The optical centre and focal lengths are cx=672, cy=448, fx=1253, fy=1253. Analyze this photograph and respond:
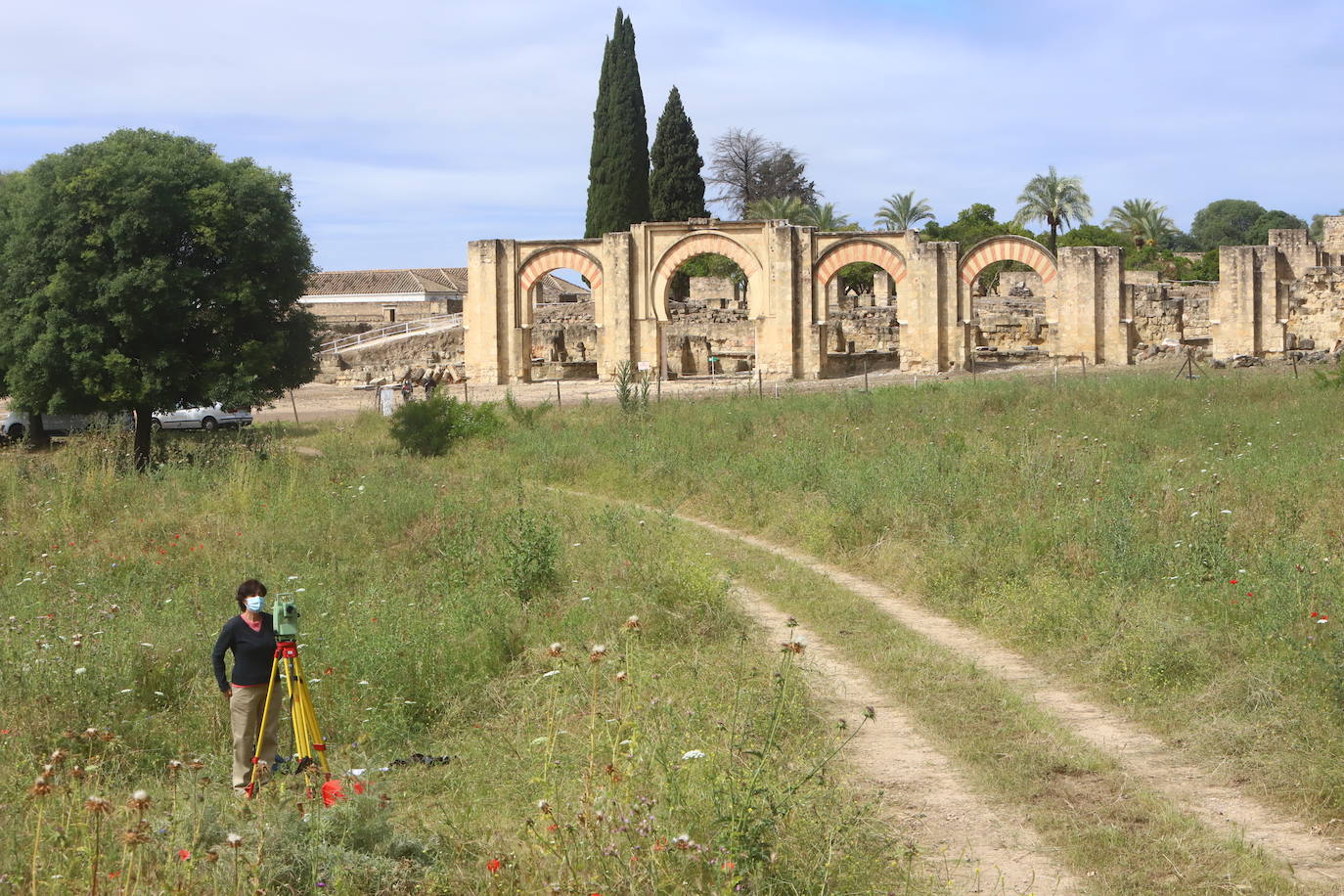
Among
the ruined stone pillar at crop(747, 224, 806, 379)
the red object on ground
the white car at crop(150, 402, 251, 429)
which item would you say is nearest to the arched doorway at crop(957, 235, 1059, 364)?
the ruined stone pillar at crop(747, 224, 806, 379)

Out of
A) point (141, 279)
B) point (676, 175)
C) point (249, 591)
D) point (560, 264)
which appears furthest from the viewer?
point (676, 175)

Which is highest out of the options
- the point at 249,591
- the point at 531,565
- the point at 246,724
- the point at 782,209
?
the point at 782,209

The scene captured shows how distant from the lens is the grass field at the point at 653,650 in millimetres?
4562

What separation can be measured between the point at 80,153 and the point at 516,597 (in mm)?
12185

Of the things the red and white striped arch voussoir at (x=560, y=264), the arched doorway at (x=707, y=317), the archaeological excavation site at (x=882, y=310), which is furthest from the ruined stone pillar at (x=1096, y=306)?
the red and white striped arch voussoir at (x=560, y=264)

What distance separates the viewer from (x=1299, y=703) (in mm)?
6273

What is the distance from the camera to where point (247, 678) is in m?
5.97

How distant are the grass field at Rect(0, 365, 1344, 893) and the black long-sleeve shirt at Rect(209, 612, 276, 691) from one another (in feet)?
1.58

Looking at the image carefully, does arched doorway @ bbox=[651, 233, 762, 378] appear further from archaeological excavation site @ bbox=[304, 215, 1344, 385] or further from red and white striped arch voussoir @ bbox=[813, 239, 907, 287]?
red and white striped arch voussoir @ bbox=[813, 239, 907, 287]

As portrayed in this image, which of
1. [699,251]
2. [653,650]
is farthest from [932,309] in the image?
[653,650]

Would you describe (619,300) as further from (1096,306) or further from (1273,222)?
(1273,222)

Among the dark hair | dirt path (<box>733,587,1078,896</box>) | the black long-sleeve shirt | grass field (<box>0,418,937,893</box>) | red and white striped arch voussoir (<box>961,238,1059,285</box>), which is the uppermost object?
red and white striped arch voussoir (<box>961,238,1059,285</box>)

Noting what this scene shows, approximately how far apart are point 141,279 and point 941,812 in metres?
14.5

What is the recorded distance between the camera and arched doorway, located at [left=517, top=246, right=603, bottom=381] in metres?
33.4
